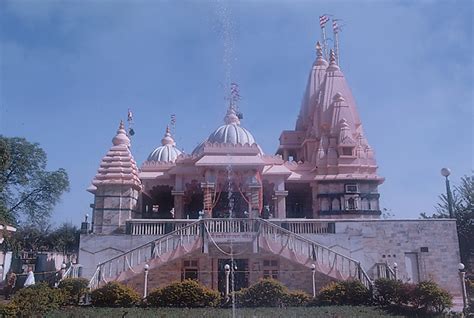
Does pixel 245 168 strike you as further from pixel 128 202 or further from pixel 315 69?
pixel 315 69

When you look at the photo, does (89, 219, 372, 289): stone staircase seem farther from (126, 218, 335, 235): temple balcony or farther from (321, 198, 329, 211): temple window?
(321, 198, 329, 211): temple window

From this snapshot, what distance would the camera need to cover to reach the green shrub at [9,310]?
11984 millimetres

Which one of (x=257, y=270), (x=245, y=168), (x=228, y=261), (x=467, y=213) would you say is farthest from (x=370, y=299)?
(x=467, y=213)

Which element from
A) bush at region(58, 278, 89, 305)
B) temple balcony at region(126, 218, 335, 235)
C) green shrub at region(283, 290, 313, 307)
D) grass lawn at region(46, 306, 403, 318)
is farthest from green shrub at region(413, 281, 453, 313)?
bush at region(58, 278, 89, 305)

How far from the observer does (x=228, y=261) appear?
763 inches

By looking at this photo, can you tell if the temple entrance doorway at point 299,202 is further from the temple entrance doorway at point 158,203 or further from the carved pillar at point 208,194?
the temple entrance doorway at point 158,203

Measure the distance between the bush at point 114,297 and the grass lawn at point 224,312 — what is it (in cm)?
89

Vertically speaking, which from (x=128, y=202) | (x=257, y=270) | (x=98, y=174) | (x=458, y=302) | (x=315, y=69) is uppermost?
(x=315, y=69)

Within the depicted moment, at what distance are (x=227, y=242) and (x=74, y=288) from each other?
19.6 feet

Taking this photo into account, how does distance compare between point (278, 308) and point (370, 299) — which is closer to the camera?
point (278, 308)

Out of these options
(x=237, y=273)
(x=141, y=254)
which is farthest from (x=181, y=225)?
(x=237, y=273)

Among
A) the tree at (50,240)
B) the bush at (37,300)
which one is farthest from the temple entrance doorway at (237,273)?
the tree at (50,240)

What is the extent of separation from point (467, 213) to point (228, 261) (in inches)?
692

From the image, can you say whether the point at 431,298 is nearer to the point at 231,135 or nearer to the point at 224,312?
the point at 224,312
